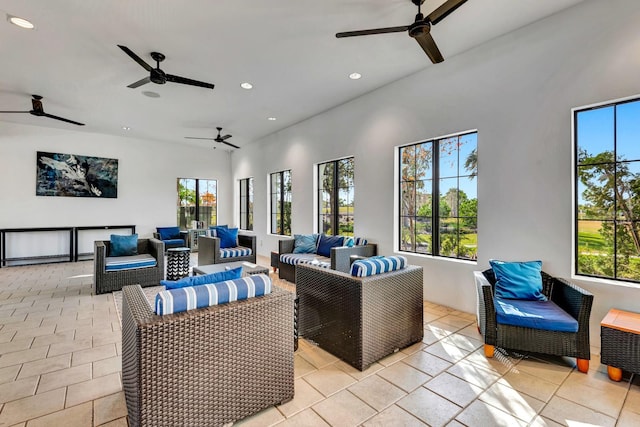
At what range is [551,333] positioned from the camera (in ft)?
7.82

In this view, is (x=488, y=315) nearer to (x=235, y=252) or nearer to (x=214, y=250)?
(x=235, y=252)

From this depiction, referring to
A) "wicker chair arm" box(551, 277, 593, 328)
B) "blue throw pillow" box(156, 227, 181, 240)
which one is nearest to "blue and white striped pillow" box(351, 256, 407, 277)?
"wicker chair arm" box(551, 277, 593, 328)

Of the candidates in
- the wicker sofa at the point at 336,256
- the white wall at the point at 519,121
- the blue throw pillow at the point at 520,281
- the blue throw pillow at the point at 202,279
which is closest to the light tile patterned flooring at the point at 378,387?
the blue throw pillow at the point at 520,281

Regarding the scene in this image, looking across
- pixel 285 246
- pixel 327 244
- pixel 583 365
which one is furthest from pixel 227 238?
pixel 583 365

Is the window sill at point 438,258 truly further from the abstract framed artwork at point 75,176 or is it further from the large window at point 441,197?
the abstract framed artwork at point 75,176

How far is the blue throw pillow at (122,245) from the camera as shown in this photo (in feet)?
16.2

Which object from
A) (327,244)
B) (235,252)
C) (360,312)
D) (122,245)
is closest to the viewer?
(360,312)

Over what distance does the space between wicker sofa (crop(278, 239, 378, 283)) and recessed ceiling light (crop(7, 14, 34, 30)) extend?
416cm

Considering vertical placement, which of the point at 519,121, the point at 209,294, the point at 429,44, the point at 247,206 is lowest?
the point at 209,294

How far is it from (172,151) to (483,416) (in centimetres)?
914

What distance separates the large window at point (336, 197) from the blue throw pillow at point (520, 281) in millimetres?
2768

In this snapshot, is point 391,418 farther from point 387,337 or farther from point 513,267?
point 513,267

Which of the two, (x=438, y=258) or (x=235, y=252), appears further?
(x=235, y=252)

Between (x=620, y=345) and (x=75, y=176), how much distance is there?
9845 millimetres
